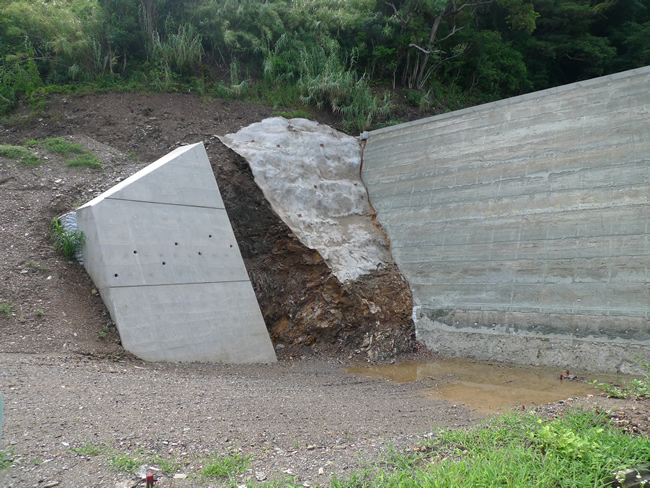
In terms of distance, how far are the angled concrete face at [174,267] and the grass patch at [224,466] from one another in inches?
130

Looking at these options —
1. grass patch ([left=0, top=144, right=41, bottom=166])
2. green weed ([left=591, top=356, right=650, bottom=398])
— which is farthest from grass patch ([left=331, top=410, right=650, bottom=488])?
grass patch ([left=0, top=144, right=41, bottom=166])

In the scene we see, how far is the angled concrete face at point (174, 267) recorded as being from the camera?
612 centimetres

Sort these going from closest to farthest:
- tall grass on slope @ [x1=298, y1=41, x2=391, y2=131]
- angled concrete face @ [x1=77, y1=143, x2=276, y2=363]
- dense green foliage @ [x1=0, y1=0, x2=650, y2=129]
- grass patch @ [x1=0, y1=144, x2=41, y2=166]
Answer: angled concrete face @ [x1=77, y1=143, x2=276, y2=363]
grass patch @ [x1=0, y1=144, x2=41, y2=166]
dense green foliage @ [x1=0, y1=0, x2=650, y2=129]
tall grass on slope @ [x1=298, y1=41, x2=391, y2=131]

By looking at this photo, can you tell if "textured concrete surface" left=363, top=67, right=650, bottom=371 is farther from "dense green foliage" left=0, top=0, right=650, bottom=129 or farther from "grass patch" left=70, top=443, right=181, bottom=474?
"grass patch" left=70, top=443, right=181, bottom=474

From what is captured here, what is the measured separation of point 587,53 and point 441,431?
628 inches

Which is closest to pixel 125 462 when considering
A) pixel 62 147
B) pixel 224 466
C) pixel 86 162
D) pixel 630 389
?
pixel 224 466

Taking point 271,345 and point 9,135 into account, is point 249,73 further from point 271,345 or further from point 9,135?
point 271,345

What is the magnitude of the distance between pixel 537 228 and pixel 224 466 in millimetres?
5857

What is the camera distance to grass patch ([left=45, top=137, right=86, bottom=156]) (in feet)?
27.8

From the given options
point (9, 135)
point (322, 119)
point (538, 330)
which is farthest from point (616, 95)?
point (9, 135)

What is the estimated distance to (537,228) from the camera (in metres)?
6.97

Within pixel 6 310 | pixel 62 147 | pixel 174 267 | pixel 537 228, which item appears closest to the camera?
pixel 6 310

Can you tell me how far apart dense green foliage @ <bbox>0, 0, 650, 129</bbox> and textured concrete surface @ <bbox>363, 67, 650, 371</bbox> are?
3546mm

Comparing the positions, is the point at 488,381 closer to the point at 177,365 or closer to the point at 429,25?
the point at 177,365
